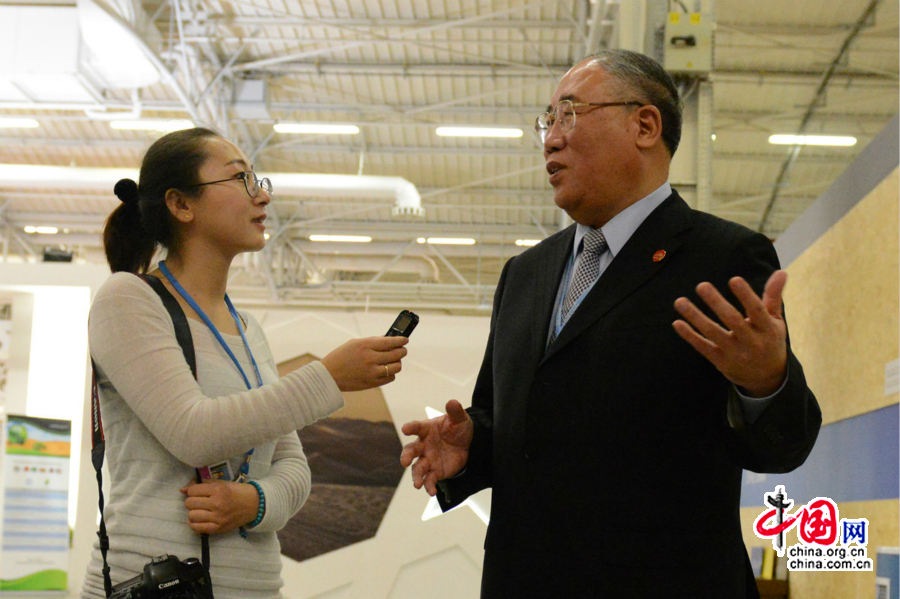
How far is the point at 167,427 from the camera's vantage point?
1.48m

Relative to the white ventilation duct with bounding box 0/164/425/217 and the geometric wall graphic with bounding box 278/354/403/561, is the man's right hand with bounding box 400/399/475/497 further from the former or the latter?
the white ventilation duct with bounding box 0/164/425/217

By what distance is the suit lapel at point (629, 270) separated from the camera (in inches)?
57.6

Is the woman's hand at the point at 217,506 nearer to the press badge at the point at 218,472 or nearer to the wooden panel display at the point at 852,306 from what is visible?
the press badge at the point at 218,472

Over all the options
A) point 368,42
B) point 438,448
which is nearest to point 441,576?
point 438,448

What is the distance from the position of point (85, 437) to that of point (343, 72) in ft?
22.2

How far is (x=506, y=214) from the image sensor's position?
14930 millimetres

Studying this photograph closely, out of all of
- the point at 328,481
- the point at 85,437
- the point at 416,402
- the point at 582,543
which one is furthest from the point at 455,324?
the point at 582,543

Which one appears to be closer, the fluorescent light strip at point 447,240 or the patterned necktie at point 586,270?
the patterned necktie at point 586,270

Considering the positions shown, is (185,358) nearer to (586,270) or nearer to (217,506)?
(217,506)

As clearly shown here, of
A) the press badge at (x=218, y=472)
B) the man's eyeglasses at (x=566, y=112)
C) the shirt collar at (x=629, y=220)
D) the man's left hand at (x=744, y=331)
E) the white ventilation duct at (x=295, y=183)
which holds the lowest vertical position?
the press badge at (x=218, y=472)

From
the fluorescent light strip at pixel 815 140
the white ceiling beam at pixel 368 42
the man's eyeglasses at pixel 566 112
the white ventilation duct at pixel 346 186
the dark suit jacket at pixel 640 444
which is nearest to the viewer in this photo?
the dark suit jacket at pixel 640 444

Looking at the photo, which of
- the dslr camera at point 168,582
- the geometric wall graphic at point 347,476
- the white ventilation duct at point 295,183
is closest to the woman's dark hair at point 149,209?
the dslr camera at point 168,582

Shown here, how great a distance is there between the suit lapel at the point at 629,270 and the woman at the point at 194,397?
15.2 inches

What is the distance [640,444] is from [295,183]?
10.7 m
